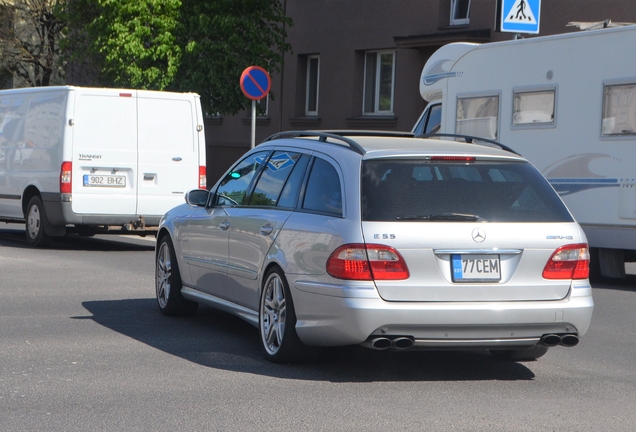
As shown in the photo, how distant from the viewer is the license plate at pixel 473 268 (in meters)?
6.77

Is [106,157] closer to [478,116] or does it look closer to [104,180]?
[104,180]

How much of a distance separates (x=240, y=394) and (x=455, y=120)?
9698 millimetres

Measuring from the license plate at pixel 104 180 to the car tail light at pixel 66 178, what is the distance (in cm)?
22

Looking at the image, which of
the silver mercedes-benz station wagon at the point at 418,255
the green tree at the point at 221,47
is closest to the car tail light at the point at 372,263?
the silver mercedes-benz station wagon at the point at 418,255

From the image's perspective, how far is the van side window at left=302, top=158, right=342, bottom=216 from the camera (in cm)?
709

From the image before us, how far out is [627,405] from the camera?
6.48 meters

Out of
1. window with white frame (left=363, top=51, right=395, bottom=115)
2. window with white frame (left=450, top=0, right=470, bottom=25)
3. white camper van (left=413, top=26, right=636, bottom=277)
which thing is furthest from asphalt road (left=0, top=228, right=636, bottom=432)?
window with white frame (left=363, top=51, right=395, bottom=115)

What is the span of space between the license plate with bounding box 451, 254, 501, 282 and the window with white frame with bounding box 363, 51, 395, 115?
66.9 ft

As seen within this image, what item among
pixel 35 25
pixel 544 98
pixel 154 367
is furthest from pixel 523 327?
pixel 35 25

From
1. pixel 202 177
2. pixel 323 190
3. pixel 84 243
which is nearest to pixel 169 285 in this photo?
pixel 323 190

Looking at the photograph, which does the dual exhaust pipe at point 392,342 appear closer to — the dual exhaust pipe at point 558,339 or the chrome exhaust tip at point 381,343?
the chrome exhaust tip at point 381,343

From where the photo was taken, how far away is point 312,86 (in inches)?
1196

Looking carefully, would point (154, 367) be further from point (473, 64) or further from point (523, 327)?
point (473, 64)

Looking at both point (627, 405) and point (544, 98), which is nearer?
point (627, 405)
